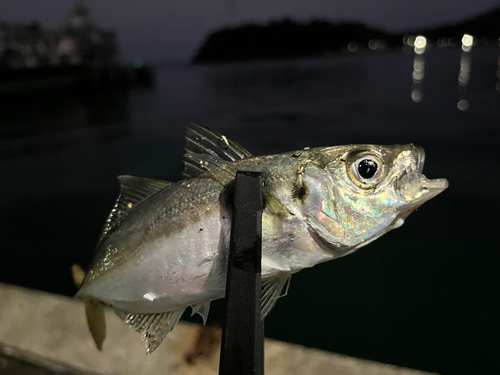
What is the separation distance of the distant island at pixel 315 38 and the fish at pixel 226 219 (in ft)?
323

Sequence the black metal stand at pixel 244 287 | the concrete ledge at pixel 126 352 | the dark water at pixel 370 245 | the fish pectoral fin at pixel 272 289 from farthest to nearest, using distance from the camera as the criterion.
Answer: the dark water at pixel 370 245, the concrete ledge at pixel 126 352, the fish pectoral fin at pixel 272 289, the black metal stand at pixel 244 287

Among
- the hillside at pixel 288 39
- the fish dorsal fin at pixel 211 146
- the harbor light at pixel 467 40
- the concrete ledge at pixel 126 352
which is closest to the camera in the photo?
the fish dorsal fin at pixel 211 146

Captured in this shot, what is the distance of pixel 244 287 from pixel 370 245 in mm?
7572

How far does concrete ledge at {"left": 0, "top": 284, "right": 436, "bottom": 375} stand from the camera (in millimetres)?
2781

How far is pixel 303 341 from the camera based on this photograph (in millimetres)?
5258

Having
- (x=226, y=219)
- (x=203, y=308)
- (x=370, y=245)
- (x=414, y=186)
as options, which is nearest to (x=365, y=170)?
(x=414, y=186)

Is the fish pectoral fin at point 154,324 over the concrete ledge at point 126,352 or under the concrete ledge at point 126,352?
over

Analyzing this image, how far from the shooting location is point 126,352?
300cm

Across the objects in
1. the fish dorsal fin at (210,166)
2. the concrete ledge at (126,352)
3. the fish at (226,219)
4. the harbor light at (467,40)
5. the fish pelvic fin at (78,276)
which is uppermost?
the harbor light at (467,40)

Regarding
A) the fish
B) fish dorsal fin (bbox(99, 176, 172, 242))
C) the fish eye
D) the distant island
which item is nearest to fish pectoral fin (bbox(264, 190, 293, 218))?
the fish

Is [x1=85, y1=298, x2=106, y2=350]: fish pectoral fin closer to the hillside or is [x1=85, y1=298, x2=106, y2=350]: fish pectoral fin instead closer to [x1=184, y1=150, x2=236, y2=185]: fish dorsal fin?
[x1=184, y1=150, x2=236, y2=185]: fish dorsal fin

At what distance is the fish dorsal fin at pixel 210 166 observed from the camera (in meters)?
1.46

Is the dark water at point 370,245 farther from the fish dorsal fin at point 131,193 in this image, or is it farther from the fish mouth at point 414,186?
the fish mouth at point 414,186

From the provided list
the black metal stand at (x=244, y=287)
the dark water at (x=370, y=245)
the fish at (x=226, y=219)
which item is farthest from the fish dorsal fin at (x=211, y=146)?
the dark water at (x=370, y=245)
